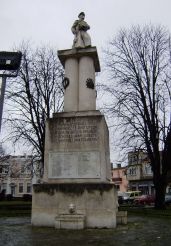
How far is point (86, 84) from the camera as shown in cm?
1333

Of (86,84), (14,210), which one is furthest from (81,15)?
(14,210)

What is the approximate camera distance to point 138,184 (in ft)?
238

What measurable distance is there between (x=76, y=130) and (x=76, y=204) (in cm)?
272

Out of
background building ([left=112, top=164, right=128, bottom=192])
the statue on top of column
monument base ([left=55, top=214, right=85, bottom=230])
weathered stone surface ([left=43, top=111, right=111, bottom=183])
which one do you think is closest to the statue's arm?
the statue on top of column

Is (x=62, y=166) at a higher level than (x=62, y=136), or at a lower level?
lower

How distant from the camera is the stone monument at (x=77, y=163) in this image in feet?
36.7

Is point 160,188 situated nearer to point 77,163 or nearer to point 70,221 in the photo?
point 77,163

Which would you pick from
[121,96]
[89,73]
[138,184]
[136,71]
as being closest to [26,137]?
[121,96]


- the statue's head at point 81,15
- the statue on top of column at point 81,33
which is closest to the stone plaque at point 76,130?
the statue on top of column at point 81,33

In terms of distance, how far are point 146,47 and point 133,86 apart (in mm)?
3144

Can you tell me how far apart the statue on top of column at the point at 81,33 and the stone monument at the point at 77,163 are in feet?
0.69

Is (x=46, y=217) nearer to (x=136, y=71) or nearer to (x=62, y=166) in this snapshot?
(x=62, y=166)

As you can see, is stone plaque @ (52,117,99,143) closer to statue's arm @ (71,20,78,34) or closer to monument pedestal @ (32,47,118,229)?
monument pedestal @ (32,47,118,229)

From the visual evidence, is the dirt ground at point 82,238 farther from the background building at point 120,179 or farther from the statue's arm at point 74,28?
the background building at point 120,179
